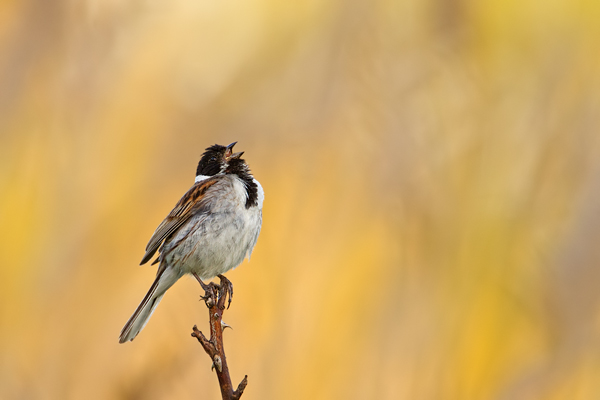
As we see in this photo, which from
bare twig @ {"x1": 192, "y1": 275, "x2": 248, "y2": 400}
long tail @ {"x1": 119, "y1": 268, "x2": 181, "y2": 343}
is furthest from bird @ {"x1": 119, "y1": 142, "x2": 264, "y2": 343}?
bare twig @ {"x1": 192, "y1": 275, "x2": 248, "y2": 400}

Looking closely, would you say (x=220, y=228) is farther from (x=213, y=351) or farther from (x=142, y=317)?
(x=213, y=351)

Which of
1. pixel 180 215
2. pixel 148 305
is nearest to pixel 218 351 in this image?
pixel 148 305

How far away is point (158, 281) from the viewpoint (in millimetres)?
3227

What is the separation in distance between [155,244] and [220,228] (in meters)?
0.38

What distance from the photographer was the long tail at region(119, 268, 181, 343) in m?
2.94

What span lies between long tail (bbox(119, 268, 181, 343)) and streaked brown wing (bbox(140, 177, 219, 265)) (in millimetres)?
167

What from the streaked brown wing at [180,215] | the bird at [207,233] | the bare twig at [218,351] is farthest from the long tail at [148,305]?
the bare twig at [218,351]

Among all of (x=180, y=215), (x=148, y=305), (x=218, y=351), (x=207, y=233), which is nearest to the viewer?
(x=218, y=351)

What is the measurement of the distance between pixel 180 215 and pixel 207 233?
247 mm

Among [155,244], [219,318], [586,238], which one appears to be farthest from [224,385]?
[586,238]

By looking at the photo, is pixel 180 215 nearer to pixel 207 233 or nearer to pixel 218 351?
pixel 207 233

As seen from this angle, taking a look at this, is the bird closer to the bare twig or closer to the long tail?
the long tail

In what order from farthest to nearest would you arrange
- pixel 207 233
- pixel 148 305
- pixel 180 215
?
pixel 180 215
pixel 207 233
pixel 148 305

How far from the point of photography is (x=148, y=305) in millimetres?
3104
